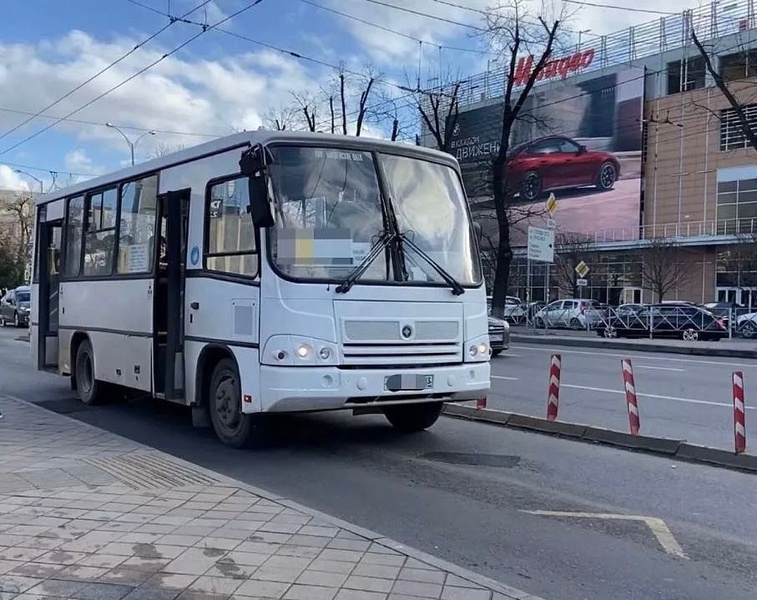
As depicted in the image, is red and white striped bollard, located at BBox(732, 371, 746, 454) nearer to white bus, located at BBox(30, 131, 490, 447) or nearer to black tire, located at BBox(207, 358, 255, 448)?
white bus, located at BBox(30, 131, 490, 447)

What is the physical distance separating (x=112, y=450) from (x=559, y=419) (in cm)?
562

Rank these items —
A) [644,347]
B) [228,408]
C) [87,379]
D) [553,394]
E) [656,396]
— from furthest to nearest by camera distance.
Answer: [644,347] → [656,396] → [87,379] → [553,394] → [228,408]

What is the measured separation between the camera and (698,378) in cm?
1681

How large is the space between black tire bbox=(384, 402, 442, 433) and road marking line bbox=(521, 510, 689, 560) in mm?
3307

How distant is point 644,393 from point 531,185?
51.2 meters

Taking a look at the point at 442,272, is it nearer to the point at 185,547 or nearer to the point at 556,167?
the point at 185,547

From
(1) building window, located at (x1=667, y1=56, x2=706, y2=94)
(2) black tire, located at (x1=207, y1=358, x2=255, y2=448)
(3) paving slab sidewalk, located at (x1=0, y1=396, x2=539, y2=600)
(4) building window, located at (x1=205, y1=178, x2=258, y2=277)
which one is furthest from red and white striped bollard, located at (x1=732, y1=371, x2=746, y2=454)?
(1) building window, located at (x1=667, y1=56, x2=706, y2=94)

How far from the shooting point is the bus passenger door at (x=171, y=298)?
9344 millimetres

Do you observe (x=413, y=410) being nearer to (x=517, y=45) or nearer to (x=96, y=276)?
(x=96, y=276)

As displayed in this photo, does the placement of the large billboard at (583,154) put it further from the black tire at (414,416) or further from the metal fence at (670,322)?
the black tire at (414,416)

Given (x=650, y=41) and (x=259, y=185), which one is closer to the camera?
(x=259, y=185)

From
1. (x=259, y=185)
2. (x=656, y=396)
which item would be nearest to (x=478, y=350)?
(x=259, y=185)

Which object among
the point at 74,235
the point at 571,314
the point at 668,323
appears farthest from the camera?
the point at 571,314

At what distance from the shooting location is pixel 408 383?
808 centimetres
